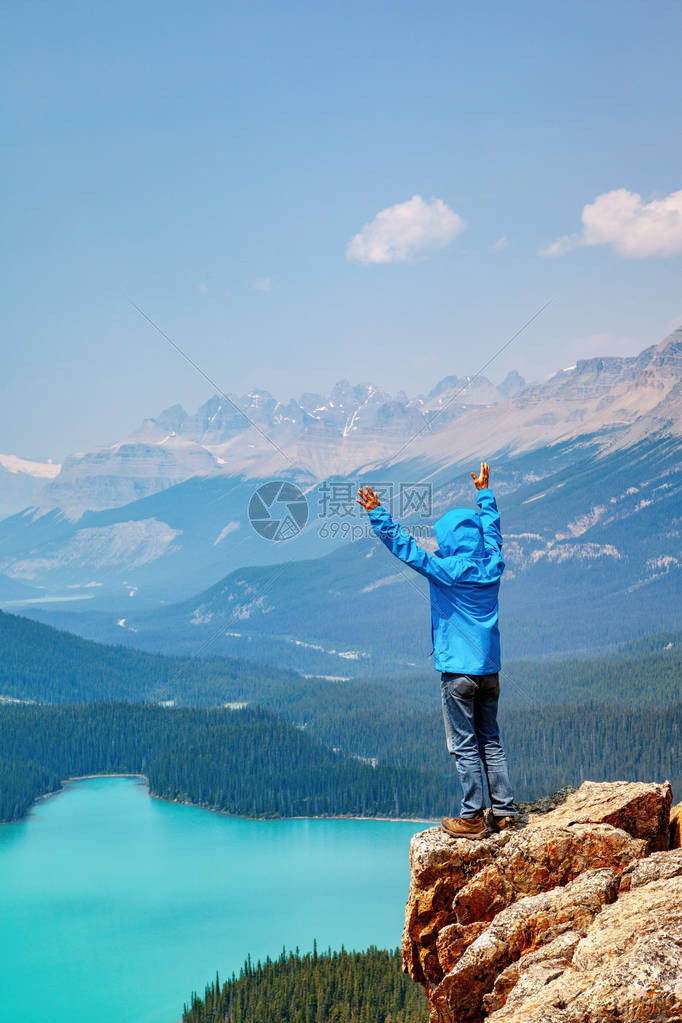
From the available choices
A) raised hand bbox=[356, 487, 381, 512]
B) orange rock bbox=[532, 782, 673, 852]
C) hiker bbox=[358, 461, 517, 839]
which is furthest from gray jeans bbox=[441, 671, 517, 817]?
raised hand bbox=[356, 487, 381, 512]

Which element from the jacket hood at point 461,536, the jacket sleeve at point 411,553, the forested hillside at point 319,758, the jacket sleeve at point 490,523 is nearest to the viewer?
the jacket sleeve at point 411,553

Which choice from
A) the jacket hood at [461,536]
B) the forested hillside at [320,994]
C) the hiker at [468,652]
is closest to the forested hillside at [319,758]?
the forested hillside at [320,994]

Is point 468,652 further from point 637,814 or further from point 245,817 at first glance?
point 245,817

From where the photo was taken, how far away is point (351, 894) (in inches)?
4488

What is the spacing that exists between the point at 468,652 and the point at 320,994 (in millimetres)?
64163

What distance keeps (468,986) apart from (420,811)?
151973 mm

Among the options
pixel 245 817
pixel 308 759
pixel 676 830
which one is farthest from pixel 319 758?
pixel 676 830

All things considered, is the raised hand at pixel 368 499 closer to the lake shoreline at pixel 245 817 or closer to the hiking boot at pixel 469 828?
the hiking boot at pixel 469 828

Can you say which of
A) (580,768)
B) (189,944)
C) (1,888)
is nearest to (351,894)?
(189,944)

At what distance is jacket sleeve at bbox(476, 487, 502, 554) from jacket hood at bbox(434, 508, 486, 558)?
11 cm

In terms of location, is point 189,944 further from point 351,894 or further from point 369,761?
point 369,761

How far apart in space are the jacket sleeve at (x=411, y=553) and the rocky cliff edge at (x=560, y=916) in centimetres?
372

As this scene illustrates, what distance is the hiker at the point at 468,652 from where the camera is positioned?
1416 cm

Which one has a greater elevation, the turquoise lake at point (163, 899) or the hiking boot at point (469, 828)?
the hiking boot at point (469, 828)
